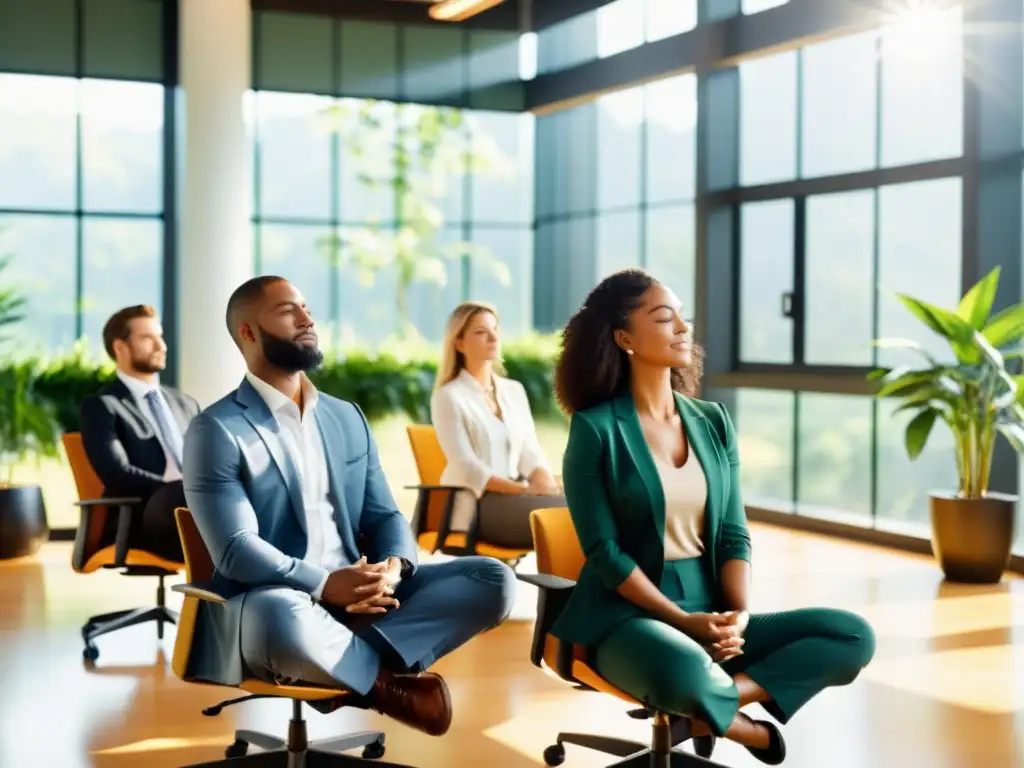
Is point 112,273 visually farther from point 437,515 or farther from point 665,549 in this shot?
point 665,549

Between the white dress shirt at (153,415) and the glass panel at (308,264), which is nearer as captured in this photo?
the white dress shirt at (153,415)

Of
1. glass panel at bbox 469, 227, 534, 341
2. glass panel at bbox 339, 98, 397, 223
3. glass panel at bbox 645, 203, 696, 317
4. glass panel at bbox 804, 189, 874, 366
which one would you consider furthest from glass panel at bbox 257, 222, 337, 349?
glass panel at bbox 804, 189, 874, 366

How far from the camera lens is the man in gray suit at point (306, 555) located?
3471mm

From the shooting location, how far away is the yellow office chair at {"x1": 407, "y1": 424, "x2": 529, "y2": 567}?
235 inches

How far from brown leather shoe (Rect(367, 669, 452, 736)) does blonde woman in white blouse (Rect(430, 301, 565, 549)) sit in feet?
7.70

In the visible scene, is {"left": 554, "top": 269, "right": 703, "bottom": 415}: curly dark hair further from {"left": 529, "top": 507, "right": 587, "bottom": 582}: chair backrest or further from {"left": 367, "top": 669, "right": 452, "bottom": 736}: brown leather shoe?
{"left": 367, "top": 669, "right": 452, "bottom": 736}: brown leather shoe

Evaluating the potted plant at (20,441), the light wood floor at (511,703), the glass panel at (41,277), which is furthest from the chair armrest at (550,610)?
the glass panel at (41,277)

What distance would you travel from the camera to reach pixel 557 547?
3.80 m

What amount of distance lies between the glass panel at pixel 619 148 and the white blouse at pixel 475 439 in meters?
6.66

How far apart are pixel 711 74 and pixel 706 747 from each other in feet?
24.6

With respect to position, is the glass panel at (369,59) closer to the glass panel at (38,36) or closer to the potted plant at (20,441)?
the glass panel at (38,36)

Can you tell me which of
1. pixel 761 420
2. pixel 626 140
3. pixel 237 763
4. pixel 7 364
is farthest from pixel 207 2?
pixel 237 763

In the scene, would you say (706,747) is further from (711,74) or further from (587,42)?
(587,42)

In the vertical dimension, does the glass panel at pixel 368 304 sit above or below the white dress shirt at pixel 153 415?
above
